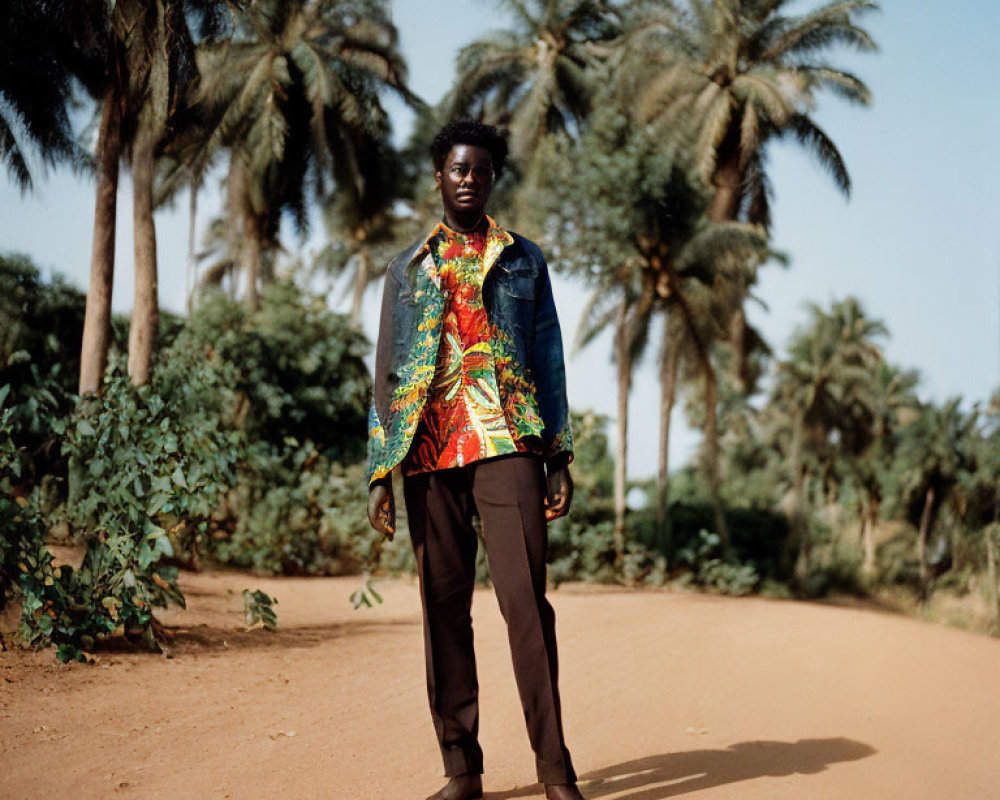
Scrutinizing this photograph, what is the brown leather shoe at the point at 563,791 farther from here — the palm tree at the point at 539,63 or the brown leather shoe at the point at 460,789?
the palm tree at the point at 539,63

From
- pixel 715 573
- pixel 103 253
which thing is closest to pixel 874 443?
pixel 715 573

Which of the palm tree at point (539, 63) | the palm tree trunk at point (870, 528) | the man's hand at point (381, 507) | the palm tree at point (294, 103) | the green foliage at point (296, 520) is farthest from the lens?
the palm tree trunk at point (870, 528)

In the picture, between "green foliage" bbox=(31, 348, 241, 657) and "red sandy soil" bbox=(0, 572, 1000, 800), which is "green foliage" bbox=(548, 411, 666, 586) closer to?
"red sandy soil" bbox=(0, 572, 1000, 800)

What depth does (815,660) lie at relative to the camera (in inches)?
268

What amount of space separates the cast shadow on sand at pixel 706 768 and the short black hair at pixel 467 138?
2216 millimetres

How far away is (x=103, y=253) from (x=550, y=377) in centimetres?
891

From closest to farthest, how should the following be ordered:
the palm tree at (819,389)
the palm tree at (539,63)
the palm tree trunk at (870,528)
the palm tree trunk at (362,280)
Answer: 1. the palm tree at (539,63)
2. the palm tree trunk at (362,280)
3. the palm tree at (819,389)
4. the palm tree trunk at (870,528)

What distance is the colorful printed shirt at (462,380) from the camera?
Result: 10.5ft

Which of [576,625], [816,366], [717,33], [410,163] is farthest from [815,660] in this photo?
[816,366]

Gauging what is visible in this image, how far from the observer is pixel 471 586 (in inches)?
131

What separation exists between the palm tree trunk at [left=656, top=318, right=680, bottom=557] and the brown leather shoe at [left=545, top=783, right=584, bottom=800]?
1392 centimetres

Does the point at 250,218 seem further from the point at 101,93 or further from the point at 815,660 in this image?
A: the point at 815,660

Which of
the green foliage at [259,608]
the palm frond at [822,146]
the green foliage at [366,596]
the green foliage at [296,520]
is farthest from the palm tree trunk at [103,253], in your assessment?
the palm frond at [822,146]

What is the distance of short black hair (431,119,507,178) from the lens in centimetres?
339
